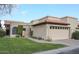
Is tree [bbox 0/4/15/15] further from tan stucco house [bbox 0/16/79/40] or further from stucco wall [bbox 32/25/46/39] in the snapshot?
stucco wall [bbox 32/25/46/39]

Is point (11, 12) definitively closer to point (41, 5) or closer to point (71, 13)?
point (41, 5)

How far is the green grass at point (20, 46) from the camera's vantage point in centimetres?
1052

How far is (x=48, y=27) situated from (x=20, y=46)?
2.66 ft

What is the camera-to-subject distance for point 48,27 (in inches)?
419

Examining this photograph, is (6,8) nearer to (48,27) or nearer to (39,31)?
(39,31)

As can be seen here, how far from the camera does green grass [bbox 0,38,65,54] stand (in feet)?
34.5

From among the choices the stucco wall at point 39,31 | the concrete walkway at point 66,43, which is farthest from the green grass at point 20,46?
the stucco wall at point 39,31

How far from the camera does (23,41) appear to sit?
10625 millimetres

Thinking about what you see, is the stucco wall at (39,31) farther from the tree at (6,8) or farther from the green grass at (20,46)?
the tree at (6,8)

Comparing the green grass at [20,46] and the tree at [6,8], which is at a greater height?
the tree at [6,8]

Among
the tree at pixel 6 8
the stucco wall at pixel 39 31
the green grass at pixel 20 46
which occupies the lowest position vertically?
the green grass at pixel 20 46

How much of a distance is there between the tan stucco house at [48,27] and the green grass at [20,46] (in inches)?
7.0
